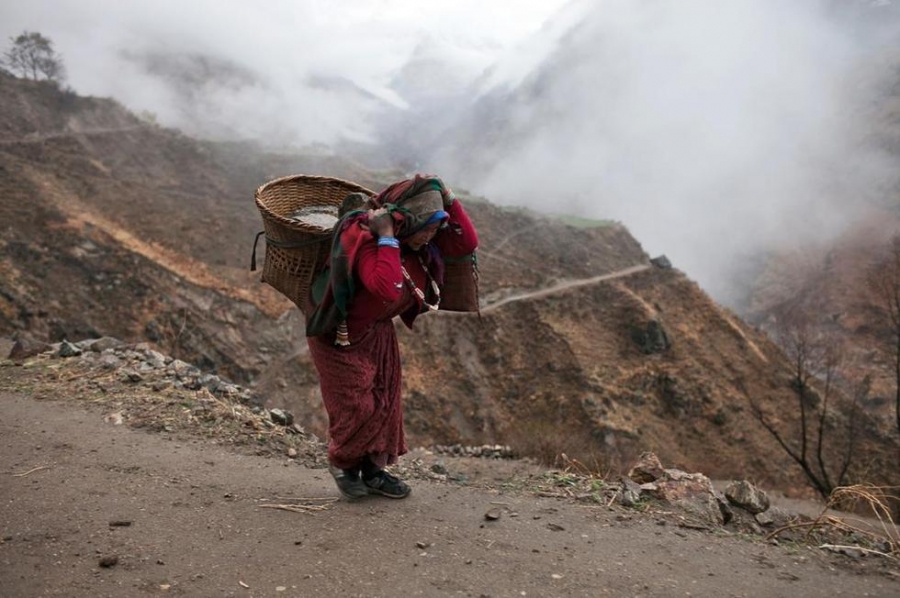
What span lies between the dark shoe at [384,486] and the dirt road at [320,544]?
8 cm

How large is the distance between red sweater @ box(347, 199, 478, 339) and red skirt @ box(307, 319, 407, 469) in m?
0.15

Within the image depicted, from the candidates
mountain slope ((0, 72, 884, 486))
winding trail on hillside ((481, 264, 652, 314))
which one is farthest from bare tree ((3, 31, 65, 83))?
winding trail on hillside ((481, 264, 652, 314))

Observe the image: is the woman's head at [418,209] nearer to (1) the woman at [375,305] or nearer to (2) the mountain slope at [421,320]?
(1) the woman at [375,305]

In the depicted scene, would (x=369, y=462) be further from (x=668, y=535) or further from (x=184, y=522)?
(x=668, y=535)

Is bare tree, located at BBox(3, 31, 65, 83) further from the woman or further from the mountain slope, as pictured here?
the woman

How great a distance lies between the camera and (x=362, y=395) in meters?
3.36

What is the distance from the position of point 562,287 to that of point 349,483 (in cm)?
1968

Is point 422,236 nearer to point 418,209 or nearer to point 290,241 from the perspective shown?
point 418,209

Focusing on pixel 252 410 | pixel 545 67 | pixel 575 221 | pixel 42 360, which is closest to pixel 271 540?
pixel 252 410

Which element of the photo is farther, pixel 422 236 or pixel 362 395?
pixel 362 395

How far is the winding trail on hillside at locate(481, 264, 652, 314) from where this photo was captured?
20.9 m

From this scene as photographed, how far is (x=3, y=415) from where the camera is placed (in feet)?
15.1

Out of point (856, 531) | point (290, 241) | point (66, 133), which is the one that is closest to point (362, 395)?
point (290, 241)

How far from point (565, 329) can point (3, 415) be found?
17.6 m
